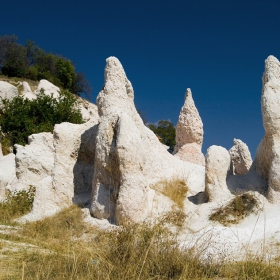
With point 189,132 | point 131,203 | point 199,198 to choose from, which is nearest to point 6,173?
point 131,203

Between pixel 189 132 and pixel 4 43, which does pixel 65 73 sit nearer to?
pixel 4 43

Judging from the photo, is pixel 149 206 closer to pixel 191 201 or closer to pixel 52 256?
pixel 191 201

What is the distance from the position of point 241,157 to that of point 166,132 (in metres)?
28.8

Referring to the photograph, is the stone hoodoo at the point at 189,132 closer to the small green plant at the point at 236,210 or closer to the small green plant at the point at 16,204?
the small green plant at the point at 16,204

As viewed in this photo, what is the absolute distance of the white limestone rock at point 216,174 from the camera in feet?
27.2

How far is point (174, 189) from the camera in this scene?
29.8 ft

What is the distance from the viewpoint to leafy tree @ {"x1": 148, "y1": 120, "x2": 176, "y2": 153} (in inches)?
1509

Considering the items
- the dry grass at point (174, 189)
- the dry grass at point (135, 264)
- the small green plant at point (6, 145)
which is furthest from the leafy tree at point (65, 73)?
the dry grass at point (135, 264)

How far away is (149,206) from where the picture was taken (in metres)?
8.16

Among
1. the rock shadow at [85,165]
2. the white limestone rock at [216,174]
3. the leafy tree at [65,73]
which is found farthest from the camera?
the leafy tree at [65,73]

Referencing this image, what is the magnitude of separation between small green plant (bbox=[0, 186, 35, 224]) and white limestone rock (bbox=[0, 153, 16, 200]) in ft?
3.81

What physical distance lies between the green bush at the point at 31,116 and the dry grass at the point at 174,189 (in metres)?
10.6

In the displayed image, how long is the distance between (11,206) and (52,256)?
4901 millimetres

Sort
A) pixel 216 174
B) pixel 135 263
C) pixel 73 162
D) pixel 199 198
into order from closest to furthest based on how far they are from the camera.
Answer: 1. pixel 135 263
2. pixel 216 174
3. pixel 199 198
4. pixel 73 162
